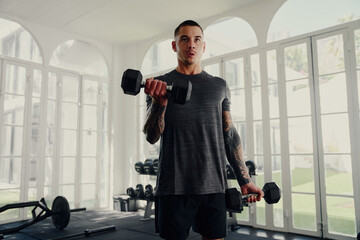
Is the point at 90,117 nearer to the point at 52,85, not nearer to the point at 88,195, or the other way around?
the point at 52,85

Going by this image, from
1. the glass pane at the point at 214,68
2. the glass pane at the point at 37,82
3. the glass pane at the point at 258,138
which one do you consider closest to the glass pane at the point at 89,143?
the glass pane at the point at 37,82

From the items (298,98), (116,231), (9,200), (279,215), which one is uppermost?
(298,98)

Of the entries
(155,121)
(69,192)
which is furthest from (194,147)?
(69,192)

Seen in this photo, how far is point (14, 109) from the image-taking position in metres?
4.33

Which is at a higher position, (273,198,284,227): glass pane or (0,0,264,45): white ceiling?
(0,0,264,45): white ceiling

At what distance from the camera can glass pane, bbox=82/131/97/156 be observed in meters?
5.12

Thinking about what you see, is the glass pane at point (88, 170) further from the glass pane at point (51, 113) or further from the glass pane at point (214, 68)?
the glass pane at point (214, 68)

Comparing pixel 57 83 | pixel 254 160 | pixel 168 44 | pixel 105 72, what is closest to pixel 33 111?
pixel 57 83

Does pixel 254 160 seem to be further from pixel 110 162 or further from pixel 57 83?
pixel 57 83

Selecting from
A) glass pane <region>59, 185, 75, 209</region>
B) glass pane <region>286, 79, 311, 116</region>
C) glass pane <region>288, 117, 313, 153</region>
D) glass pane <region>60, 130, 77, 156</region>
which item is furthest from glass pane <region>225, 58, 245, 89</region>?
glass pane <region>59, 185, 75, 209</region>

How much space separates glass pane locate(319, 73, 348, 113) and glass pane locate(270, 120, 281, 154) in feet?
1.81

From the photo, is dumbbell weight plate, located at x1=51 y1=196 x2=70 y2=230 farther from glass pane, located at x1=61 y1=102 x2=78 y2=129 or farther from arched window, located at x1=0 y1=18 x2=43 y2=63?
arched window, located at x1=0 y1=18 x2=43 y2=63

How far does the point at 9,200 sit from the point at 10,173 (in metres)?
0.36

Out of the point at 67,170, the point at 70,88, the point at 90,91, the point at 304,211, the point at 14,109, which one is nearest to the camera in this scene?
the point at 304,211
